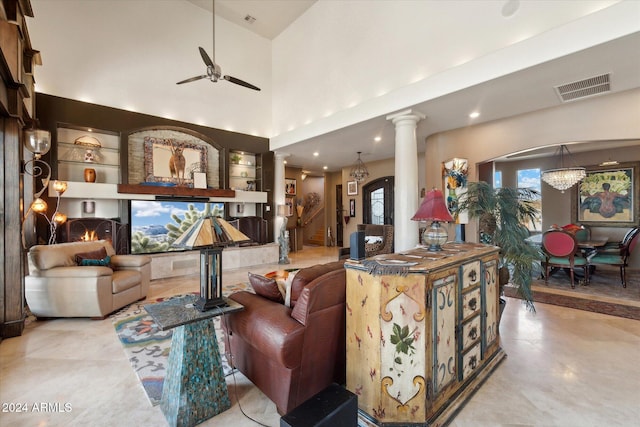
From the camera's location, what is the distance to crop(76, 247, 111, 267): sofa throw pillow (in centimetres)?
371

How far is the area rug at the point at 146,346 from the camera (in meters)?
2.21

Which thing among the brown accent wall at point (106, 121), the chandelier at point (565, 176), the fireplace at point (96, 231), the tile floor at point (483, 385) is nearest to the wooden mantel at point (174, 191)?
the brown accent wall at point (106, 121)

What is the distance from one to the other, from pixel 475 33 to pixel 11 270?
6200 millimetres

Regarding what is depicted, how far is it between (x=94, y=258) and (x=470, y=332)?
4.58 meters

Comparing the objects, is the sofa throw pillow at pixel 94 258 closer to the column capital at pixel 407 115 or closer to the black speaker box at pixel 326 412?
the black speaker box at pixel 326 412

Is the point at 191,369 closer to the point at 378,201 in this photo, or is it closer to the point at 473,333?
the point at 473,333

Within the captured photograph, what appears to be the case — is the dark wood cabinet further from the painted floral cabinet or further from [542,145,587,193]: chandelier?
[542,145,587,193]: chandelier

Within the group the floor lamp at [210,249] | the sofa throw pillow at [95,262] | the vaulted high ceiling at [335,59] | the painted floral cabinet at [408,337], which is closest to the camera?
the painted floral cabinet at [408,337]

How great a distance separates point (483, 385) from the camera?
7.06 feet

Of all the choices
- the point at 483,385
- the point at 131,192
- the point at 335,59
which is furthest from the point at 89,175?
the point at 483,385

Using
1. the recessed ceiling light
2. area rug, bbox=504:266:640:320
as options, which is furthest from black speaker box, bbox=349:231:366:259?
area rug, bbox=504:266:640:320

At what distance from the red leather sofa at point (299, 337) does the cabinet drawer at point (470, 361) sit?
867mm

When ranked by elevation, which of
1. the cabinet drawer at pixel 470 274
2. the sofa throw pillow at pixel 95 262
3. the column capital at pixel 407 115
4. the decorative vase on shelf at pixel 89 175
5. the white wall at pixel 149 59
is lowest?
the sofa throw pillow at pixel 95 262

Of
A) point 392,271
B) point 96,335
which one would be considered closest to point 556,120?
point 392,271
